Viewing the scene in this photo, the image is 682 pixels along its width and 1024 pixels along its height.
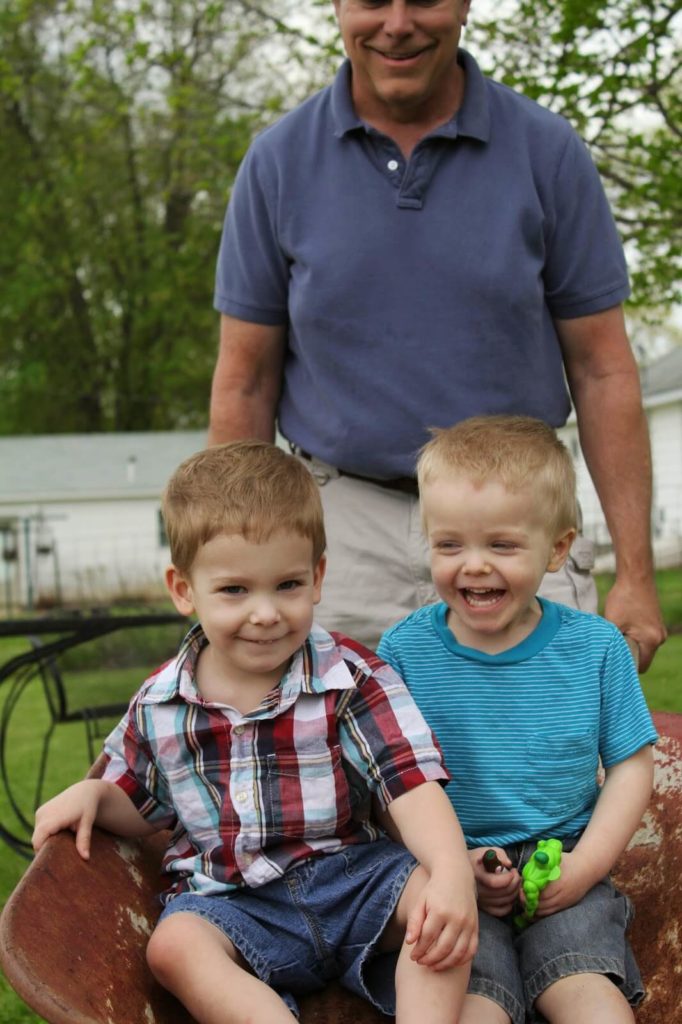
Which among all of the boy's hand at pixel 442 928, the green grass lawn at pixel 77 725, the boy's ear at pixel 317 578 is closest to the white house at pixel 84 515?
the green grass lawn at pixel 77 725

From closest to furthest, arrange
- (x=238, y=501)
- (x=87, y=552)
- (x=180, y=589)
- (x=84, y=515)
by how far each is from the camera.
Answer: (x=238, y=501)
(x=180, y=589)
(x=87, y=552)
(x=84, y=515)

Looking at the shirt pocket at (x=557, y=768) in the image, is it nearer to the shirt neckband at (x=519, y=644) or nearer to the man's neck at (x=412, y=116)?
the shirt neckband at (x=519, y=644)

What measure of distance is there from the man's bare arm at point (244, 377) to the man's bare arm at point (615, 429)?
659mm

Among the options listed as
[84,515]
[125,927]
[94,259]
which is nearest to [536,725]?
[125,927]

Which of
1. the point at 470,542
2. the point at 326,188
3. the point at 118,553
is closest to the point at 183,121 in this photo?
the point at 118,553

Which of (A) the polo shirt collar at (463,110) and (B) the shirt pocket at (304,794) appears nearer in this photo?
(B) the shirt pocket at (304,794)

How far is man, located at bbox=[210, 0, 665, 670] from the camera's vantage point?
105 inches

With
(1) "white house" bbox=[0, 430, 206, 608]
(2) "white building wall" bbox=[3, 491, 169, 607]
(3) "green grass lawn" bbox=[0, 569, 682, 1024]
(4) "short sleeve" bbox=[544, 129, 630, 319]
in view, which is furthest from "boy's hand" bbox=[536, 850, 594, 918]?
(1) "white house" bbox=[0, 430, 206, 608]

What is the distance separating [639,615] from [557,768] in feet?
2.08

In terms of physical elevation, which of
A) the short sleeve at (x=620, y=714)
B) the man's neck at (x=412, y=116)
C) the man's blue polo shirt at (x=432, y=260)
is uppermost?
the man's neck at (x=412, y=116)

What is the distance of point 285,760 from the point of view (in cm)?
199

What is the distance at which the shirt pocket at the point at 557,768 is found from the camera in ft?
6.79

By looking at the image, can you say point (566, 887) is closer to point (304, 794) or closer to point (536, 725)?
point (536, 725)

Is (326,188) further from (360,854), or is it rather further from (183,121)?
(183,121)
